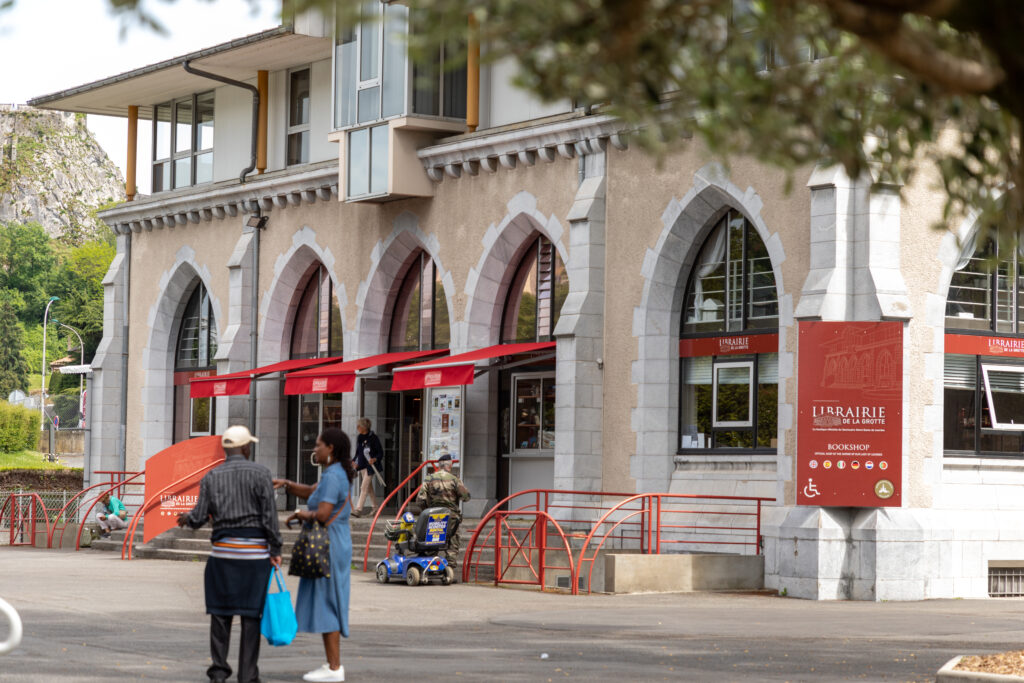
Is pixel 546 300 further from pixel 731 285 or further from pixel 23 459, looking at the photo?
pixel 23 459

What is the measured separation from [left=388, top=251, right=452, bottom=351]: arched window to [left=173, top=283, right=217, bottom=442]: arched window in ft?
19.7

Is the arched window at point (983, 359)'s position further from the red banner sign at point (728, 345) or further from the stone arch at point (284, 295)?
the stone arch at point (284, 295)

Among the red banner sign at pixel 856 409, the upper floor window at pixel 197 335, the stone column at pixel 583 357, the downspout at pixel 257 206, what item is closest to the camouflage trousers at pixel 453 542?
the stone column at pixel 583 357

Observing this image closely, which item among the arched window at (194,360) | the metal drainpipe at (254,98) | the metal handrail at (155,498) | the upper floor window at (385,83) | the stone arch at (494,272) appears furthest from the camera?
the arched window at (194,360)

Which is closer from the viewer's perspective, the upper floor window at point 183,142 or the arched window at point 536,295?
the arched window at point 536,295

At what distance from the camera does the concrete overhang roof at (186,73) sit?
28845mm

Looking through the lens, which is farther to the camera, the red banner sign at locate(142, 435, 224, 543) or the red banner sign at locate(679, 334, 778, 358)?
the red banner sign at locate(142, 435, 224, 543)

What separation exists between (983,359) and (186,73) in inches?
697

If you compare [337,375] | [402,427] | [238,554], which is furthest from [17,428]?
[238,554]

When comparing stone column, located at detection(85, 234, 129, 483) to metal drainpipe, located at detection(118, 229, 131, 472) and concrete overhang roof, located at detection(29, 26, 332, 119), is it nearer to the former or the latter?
metal drainpipe, located at detection(118, 229, 131, 472)

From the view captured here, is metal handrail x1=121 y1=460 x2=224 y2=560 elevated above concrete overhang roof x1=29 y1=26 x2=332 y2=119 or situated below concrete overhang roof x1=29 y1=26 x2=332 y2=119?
below

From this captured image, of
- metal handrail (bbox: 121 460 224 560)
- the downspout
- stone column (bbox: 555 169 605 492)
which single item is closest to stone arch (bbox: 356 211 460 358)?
the downspout

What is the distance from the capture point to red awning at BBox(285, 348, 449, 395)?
2578 cm

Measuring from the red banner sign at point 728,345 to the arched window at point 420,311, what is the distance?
5612 mm
